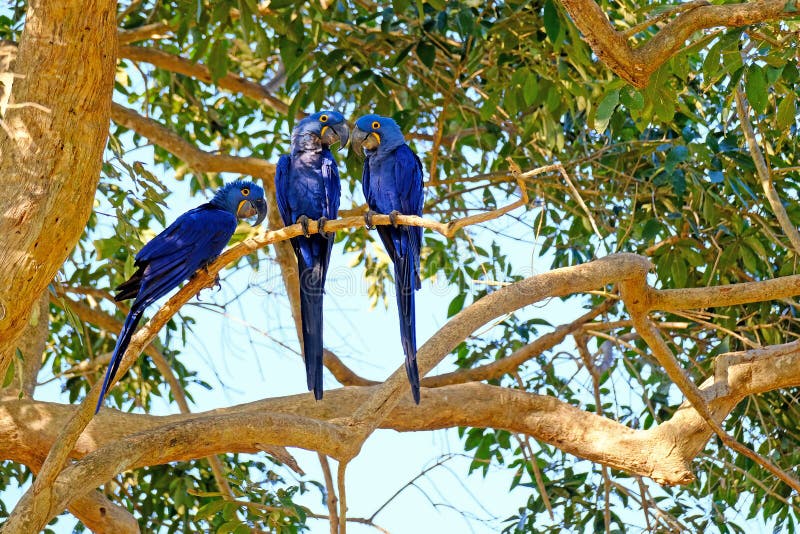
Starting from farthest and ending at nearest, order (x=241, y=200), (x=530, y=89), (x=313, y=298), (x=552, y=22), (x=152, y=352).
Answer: (x=152, y=352)
(x=530, y=89)
(x=241, y=200)
(x=313, y=298)
(x=552, y=22)

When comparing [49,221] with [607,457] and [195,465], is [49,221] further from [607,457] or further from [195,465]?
[195,465]

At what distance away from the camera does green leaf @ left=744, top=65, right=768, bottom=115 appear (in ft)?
8.95

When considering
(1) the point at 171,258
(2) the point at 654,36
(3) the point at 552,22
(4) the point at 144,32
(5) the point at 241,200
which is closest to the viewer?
(2) the point at 654,36

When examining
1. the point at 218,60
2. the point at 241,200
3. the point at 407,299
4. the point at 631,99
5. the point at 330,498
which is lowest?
the point at 330,498

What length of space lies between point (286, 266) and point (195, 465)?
1.10 metres

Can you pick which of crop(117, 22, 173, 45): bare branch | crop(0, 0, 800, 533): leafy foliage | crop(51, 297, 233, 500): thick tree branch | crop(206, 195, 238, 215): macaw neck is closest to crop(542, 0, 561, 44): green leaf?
crop(0, 0, 800, 533): leafy foliage

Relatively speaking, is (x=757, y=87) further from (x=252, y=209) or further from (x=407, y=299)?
(x=252, y=209)

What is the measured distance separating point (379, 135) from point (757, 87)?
A: 1.45m

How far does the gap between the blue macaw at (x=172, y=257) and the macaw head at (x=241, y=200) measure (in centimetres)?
6

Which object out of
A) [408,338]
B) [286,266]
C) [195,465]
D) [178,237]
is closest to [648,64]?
[408,338]

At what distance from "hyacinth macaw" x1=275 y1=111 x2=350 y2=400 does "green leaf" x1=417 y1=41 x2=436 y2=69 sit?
41 cm

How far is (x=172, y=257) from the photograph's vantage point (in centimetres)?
293

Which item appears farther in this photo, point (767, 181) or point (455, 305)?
point (455, 305)

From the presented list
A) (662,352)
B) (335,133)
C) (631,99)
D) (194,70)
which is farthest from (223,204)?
(662,352)
